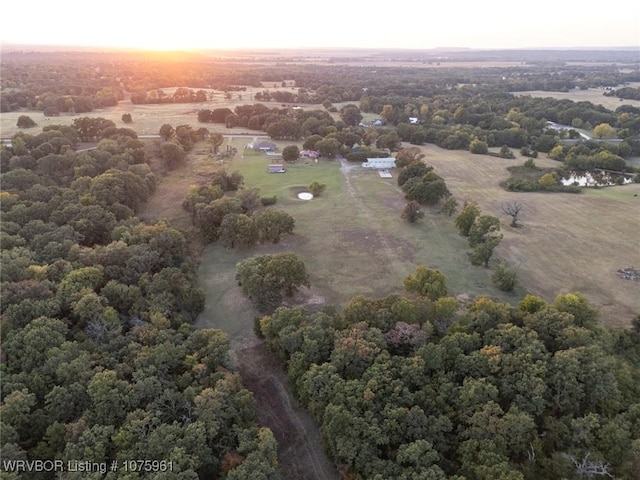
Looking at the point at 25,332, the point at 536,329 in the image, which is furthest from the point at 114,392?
the point at 536,329

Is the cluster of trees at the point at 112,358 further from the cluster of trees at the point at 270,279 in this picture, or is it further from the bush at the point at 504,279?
the bush at the point at 504,279

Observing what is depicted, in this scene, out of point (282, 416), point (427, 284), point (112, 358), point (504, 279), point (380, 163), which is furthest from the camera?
point (380, 163)

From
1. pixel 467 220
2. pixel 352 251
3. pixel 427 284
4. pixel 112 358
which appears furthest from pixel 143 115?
pixel 427 284

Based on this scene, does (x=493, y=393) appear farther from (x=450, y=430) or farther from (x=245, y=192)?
(x=245, y=192)

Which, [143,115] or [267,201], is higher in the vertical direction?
[143,115]

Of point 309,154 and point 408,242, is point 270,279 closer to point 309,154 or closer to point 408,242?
point 408,242

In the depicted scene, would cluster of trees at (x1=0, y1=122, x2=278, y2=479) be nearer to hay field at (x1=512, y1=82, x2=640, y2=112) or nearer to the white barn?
the white barn

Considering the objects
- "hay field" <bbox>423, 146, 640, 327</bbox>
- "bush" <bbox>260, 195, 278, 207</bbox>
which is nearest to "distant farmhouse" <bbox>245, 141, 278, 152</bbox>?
"bush" <bbox>260, 195, 278, 207</bbox>
